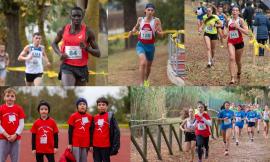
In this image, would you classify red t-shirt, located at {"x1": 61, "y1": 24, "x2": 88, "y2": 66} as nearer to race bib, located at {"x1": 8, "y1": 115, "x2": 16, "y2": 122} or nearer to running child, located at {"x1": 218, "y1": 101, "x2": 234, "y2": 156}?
race bib, located at {"x1": 8, "y1": 115, "x2": 16, "y2": 122}

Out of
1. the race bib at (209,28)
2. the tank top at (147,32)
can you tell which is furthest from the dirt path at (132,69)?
the race bib at (209,28)

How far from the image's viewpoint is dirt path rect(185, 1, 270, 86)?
309 inches

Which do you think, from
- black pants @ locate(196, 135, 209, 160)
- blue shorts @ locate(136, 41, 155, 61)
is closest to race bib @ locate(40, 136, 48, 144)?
blue shorts @ locate(136, 41, 155, 61)

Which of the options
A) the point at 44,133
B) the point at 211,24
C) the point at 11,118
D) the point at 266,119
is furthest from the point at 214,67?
the point at 11,118

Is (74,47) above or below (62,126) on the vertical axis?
above

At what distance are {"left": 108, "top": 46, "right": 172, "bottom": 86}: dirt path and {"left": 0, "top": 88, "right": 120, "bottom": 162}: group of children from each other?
36.4 inches

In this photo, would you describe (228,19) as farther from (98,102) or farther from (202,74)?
(98,102)

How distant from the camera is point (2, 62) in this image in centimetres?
829

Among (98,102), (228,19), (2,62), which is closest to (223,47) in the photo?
(228,19)

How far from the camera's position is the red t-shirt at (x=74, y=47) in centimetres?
726

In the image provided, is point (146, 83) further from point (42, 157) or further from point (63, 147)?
point (42, 157)

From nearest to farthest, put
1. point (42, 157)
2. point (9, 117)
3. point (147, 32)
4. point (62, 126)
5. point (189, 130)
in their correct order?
1. point (9, 117)
2. point (42, 157)
3. point (147, 32)
4. point (189, 130)
5. point (62, 126)

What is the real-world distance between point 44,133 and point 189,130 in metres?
1.84

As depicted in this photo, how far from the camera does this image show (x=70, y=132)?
280 inches
